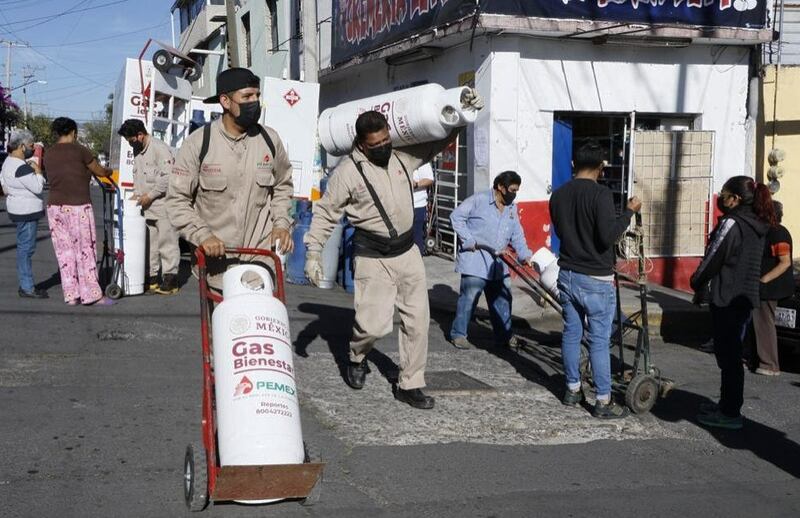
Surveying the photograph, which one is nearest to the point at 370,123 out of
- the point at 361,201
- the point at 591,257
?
the point at 361,201

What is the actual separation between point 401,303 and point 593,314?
4.41ft

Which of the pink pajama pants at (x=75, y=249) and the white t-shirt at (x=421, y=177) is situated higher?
the white t-shirt at (x=421, y=177)

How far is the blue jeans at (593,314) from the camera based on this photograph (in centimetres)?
636

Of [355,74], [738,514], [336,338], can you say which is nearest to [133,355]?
[336,338]

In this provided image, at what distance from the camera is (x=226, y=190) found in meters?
5.48

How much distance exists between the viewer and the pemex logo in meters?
4.34

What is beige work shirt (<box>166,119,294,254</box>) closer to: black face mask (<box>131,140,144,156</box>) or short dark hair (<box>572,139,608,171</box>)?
short dark hair (<box>572,139,608,171</box>)

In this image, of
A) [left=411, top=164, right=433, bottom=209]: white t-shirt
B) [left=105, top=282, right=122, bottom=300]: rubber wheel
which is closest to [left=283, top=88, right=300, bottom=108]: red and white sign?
[left=411, top=164, right=433, bottom=209]: white t-shirt

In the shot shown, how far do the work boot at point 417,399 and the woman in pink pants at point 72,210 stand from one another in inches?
180

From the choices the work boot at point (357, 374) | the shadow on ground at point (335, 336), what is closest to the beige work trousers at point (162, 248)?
the shadow on ground at point (335, 336)

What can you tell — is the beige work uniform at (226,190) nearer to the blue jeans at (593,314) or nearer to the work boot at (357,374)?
the work boot at (357,374)

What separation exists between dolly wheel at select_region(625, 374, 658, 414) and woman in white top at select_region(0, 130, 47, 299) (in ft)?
21.2

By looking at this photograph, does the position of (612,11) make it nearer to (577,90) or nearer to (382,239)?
(577,90)

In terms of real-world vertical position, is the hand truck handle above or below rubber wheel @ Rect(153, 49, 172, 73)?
below
